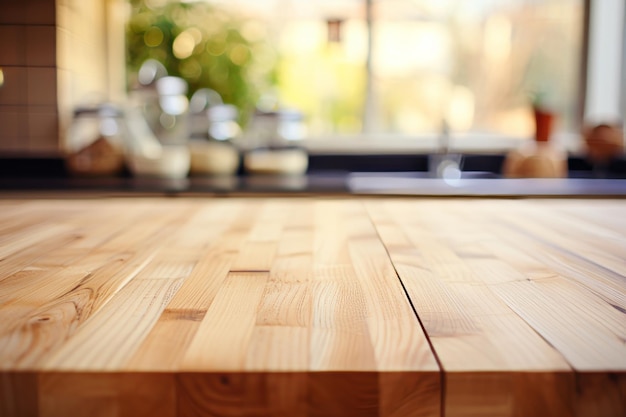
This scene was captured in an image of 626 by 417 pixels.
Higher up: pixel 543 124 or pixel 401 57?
pixel 401 57

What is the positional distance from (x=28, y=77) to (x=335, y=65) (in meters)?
1.27

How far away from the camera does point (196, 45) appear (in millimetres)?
2492

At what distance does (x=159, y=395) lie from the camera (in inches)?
17.5

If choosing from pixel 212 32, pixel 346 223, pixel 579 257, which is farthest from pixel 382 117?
pixel 579 257

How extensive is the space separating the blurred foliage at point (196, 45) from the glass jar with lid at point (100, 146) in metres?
0.53

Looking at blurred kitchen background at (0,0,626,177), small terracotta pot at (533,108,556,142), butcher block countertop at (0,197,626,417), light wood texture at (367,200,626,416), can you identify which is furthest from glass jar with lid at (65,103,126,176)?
small terracotta pot at (533,108,556,142)

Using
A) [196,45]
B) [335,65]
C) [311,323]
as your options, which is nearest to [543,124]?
[335,65]

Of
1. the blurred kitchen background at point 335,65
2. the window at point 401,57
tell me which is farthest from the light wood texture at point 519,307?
the window at point 401,57

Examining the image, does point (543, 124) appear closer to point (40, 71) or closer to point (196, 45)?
point (196, 45)

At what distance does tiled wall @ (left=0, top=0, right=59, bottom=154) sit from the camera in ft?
6.26

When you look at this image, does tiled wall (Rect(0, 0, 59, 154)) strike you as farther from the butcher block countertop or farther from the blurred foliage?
the butcher block countertop

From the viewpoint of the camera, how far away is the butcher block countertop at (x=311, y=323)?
17.5 inches

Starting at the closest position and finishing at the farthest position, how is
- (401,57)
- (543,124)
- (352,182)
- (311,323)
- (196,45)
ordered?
(311,323) < (352,182) < (543,124) < (196,45) < (401,57)

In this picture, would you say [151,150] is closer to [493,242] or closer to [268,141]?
[268,141]
